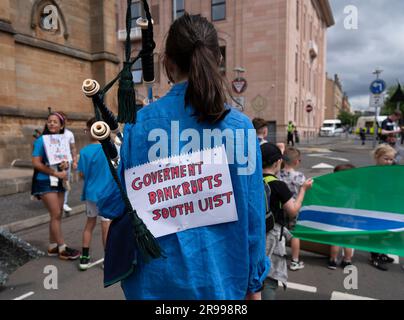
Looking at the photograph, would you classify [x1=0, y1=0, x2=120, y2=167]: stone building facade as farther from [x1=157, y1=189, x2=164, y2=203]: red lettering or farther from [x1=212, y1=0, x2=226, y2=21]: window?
[x1=212, y1=0, x2=226, y2=21]: window

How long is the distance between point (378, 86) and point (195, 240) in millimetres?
13736

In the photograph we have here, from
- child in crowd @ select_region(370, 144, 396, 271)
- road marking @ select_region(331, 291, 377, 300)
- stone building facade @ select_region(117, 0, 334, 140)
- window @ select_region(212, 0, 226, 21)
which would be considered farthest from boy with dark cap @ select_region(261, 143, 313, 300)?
window @ select_region(212, 0, 226, 21)

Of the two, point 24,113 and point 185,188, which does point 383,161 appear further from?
point 24,113

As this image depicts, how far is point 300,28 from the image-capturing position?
99.9ft

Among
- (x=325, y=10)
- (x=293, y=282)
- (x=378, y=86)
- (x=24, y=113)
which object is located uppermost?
(x=325, y=10)

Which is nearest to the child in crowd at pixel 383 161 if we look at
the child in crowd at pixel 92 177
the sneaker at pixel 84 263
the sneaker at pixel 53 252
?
the child in crowd at pixel 92 177

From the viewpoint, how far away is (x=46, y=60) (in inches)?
462

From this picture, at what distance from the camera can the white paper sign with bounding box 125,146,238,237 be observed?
1.23m

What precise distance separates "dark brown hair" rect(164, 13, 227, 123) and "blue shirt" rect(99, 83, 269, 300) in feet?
0.18

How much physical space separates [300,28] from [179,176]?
109ft

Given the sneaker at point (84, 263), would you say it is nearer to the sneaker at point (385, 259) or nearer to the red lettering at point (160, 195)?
the red lettering at point (160, 195)

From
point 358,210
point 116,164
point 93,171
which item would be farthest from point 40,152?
point 358,210

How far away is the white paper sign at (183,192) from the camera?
1.23 m
